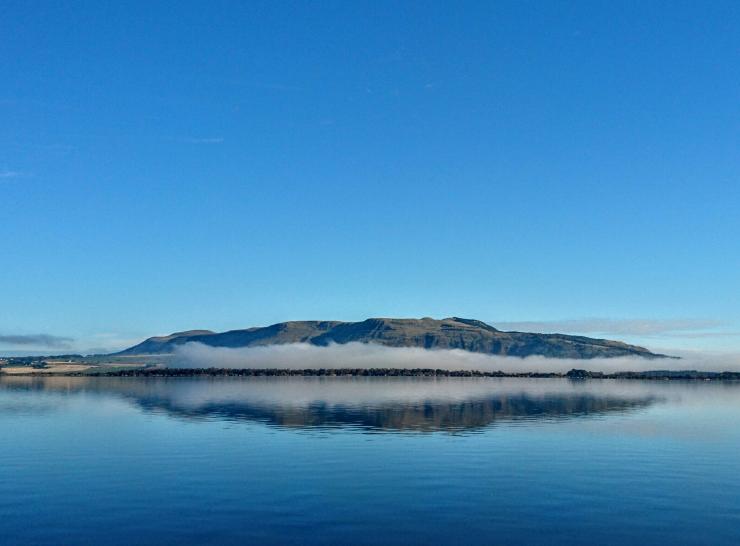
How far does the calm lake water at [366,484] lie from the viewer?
4797 centimetres

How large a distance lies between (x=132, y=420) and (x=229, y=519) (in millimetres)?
94872

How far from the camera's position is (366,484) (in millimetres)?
65312

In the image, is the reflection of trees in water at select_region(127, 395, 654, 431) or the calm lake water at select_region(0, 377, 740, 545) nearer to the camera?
the calm lake water at select_region(0, 377, 740, 545)

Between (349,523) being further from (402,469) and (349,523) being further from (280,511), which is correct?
(402,469)

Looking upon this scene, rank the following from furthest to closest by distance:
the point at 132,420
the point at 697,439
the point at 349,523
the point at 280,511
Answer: the point at 132,420 → the point at 697,439 → the point at 280,511 → the point at 349,523

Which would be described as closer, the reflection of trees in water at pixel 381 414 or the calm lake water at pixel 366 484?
the calm lake water at pixel 366 484

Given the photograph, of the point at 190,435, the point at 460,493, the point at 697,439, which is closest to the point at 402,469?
the point at 460,493

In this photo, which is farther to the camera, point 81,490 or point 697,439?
point 697,439

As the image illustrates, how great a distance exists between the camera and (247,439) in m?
101

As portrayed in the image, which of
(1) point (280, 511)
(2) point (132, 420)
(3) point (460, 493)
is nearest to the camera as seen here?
(1) point (280, 511)

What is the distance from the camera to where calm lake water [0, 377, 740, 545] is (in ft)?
157

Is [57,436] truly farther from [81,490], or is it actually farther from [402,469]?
[402,469]

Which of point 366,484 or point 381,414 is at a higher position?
point 366,484

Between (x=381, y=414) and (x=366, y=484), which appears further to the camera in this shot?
(x=381, y=414)
